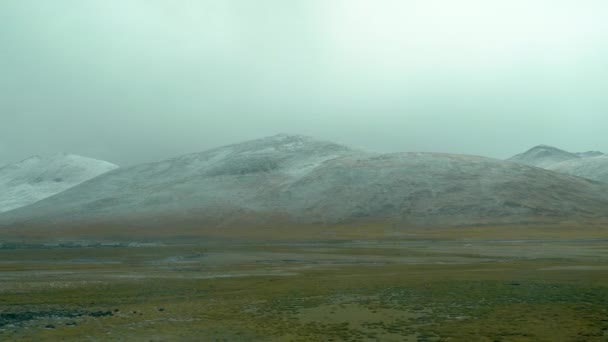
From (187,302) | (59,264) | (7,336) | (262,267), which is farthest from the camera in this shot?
(59,264)

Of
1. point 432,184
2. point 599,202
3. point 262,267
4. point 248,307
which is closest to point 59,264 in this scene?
point 262,267

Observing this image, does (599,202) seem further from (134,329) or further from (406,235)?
(134,329)

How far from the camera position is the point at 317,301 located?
37938mm

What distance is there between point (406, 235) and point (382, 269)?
246 feet

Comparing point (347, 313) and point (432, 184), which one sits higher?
point (432, 184)

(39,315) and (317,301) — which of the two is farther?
(317,301)

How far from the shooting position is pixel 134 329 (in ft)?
99.2

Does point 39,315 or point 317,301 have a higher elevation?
point 39,315

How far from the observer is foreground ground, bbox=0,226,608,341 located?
28.9 m

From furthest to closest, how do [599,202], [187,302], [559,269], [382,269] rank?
[599,202] → [382,269] → [559,269] → [187,302]

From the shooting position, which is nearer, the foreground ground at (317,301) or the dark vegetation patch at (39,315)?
the foreground ground at (317,301)

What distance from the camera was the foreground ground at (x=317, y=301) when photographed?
28859 millimetres

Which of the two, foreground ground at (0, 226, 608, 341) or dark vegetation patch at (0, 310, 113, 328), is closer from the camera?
foreground ground at (0, 226, 608, 341)

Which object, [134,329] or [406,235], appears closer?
[134,329]
